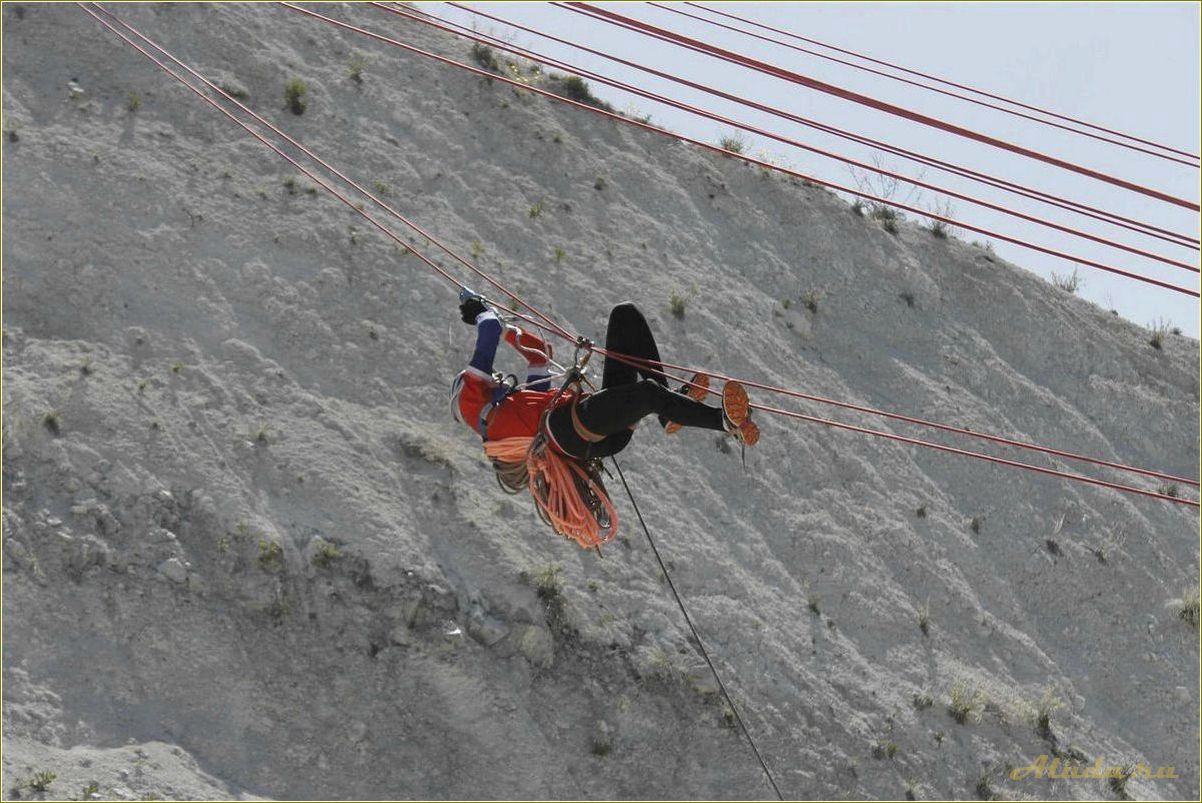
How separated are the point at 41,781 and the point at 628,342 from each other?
5903 millimetres

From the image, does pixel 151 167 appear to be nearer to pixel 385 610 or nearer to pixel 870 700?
pixel 385 610

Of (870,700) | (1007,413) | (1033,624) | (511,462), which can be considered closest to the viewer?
(511,462)

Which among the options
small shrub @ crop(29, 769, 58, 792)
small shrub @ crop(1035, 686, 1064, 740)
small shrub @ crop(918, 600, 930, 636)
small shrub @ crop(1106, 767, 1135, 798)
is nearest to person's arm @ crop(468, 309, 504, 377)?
small shrub @ crop(29, 769, 58, 792)

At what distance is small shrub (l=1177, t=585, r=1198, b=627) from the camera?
2050 cm

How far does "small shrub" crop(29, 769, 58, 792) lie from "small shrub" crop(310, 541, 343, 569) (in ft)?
10.5

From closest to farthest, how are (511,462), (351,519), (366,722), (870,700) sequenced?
(511,462), (366,722), (351,519), (870,700)

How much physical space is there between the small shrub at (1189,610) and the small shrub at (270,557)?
1203cm

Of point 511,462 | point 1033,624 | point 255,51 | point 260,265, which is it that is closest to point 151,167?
point 260,265

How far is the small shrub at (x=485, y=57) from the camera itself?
2281 cm

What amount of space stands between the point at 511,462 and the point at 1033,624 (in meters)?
10.8

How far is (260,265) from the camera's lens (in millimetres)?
17031

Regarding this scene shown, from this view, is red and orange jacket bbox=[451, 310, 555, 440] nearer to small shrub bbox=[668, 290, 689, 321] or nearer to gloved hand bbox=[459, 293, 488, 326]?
gloved hand bbox=[459, 293, 488, 326]

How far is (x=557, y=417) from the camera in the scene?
985cm

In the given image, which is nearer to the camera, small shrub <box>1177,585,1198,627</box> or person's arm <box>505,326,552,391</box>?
person's arm <box>505,326,552,391</box>
